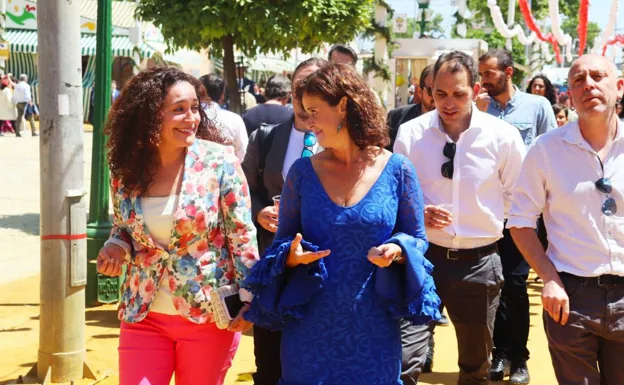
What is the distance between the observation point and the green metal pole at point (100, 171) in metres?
8.62

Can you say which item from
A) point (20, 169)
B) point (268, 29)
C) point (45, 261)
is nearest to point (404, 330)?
point (45, 261)

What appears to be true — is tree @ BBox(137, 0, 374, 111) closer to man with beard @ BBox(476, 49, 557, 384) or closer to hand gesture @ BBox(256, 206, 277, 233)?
man with beard @ BBox(476, 49, 557, 384)

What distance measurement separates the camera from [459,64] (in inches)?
209

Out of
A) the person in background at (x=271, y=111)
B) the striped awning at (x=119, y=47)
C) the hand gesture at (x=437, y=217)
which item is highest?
the striped awning at (x=119, y=47)

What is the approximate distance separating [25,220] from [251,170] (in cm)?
948

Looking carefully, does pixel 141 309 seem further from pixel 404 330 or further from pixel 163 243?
pixel 404 330

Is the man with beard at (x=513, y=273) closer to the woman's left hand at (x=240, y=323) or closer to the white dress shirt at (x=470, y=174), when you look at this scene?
the white dress shirt at (x=470, y=174)

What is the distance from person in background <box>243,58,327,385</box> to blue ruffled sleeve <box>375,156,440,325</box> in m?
1.23

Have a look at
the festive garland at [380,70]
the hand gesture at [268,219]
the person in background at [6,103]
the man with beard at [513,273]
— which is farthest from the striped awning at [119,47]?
the hand gesture at [268,219]

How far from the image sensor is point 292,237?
3785 millimetres

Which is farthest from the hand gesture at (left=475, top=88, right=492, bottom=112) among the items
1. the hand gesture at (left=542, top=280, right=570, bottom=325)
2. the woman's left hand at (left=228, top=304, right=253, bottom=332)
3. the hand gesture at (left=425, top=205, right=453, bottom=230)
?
the woman's left hand at (left=228, top=304, right=253, bottom=332)

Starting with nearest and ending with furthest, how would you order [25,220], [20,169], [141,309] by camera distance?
[141,309] < [25,220] < [20,169]

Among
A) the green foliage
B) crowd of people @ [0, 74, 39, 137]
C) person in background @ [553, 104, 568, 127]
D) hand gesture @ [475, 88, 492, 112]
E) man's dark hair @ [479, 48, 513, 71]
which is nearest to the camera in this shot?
hand gesture @ [475, 88, 492, 112]

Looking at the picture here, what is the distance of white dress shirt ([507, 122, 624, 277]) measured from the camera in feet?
13.9
